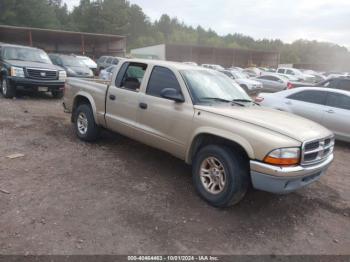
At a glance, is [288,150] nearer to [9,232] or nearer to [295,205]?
[295,205]

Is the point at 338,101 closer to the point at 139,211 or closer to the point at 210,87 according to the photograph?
the point at 210,87

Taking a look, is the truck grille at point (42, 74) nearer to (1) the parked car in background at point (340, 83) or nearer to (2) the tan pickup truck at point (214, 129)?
(2) the tan pickup truck at point (214, 129)

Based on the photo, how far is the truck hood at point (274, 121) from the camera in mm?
3434

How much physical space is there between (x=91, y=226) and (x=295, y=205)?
2.71 m

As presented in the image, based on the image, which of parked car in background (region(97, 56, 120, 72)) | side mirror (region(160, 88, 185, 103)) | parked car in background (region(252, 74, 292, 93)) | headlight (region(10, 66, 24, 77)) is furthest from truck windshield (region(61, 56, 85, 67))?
parked car in background (region(252, 74, 292, 93))

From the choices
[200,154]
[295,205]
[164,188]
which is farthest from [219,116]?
[295,205]

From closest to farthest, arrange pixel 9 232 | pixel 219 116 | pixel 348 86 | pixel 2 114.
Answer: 1. pixel 9 232
2. pixel 219 116
3. pixel 2 114
4. pixel 348 86

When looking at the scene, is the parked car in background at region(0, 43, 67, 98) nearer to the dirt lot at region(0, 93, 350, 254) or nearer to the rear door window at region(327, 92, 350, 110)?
the dirt lot at region(0, 93, 350, 254)

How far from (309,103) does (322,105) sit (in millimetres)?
320

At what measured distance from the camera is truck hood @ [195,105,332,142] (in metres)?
3.43

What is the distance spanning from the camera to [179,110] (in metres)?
4.12

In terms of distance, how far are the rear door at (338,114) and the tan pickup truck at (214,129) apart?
362 centimetres

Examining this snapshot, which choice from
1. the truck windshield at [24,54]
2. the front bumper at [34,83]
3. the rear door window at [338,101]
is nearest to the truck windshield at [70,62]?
the truck windshield at [24,54]

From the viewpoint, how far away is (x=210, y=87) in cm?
447
